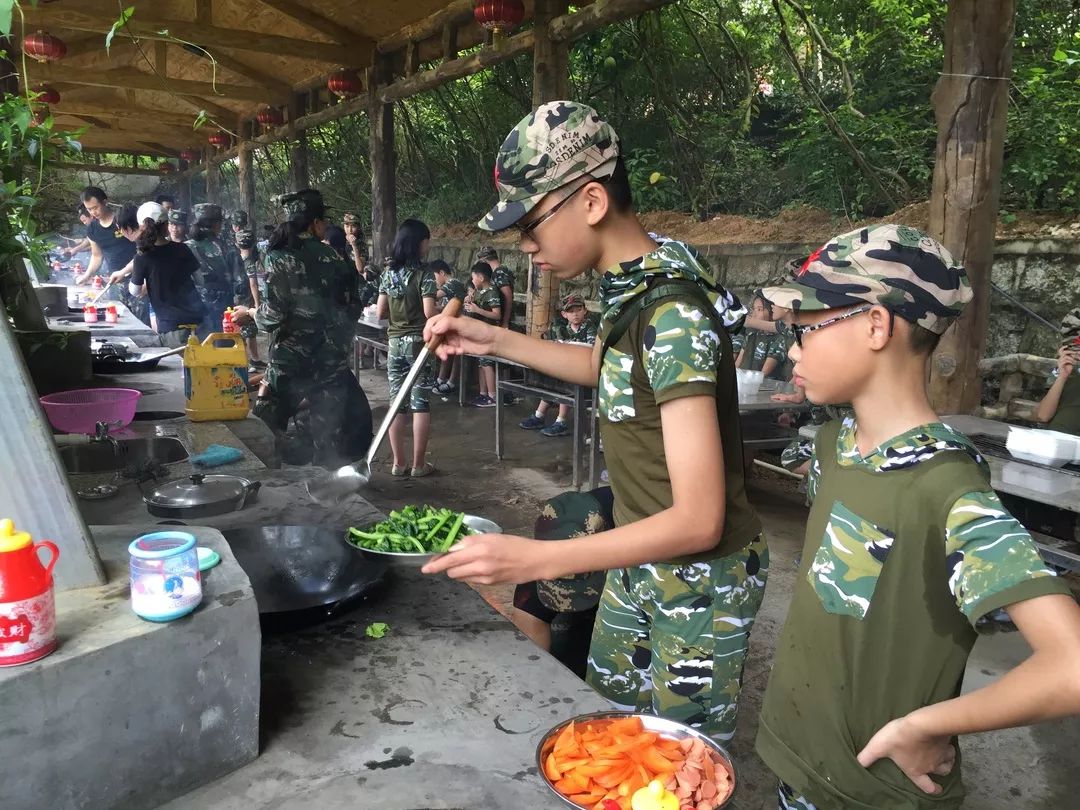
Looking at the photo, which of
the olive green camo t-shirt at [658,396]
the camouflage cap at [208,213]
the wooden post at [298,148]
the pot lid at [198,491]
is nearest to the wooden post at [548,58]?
the camouflage cap at [208,213]

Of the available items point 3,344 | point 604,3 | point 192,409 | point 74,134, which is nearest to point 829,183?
point 604,3

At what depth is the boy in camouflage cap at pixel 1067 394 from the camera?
4422mm

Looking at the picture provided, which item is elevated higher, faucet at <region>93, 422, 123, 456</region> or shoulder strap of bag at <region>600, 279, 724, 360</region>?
shoulder strap of bag at <region>600, 279, 724, 360</region>

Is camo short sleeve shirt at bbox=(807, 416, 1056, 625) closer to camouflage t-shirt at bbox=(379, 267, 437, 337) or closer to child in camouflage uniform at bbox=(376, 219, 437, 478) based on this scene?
child in camouflage uniform at bbox=(376, 219, 437, 478)

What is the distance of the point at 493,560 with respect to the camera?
1379 millimetres

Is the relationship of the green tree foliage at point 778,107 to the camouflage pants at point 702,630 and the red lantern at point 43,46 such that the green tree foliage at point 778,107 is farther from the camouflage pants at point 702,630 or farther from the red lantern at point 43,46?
the red lantern at point 43,46

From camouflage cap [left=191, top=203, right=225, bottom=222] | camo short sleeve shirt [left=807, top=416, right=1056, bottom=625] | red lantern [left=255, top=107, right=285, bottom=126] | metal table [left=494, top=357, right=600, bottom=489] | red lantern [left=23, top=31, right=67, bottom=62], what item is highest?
red lantern [left=255, top=107, right=285, bottom=126]

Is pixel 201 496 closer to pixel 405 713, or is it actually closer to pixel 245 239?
pixel 405 713

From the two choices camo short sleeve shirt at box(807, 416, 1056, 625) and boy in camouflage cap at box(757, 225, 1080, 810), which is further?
boy in camouflage cap at box(757, 225, 1080, 810)

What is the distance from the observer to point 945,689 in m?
1.32

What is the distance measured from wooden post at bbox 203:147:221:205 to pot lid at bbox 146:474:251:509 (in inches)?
697

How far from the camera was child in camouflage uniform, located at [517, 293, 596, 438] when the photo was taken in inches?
295

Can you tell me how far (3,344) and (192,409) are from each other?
2.75m

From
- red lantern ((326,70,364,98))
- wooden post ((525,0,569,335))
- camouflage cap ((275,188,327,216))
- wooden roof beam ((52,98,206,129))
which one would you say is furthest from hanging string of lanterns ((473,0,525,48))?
wooden roof beam ((52,98,206,129))
